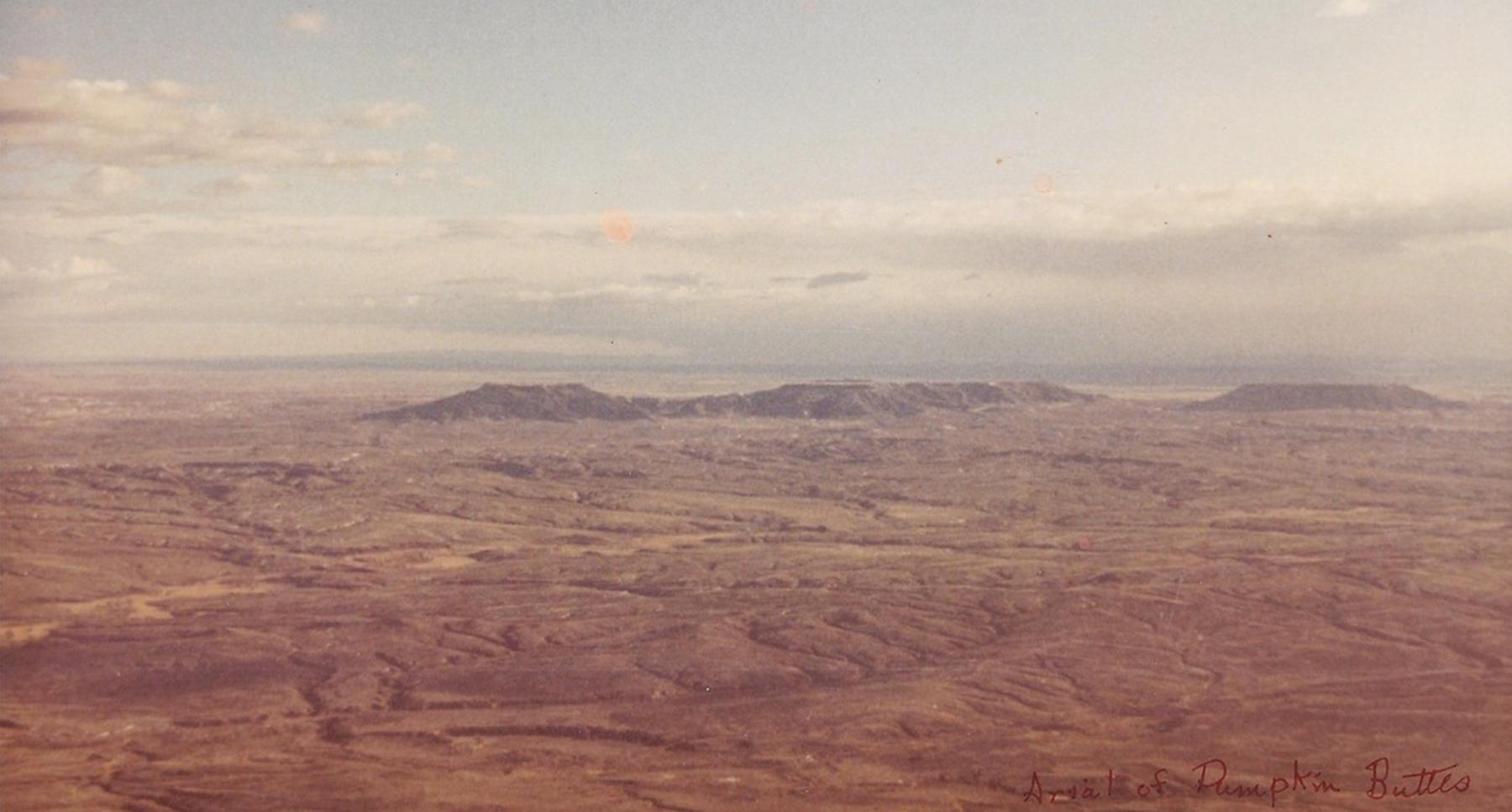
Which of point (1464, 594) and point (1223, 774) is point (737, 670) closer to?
point (1223, 774)

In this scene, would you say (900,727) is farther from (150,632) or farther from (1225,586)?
(150,632)

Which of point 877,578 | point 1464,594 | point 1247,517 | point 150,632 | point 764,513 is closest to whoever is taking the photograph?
point 150,632

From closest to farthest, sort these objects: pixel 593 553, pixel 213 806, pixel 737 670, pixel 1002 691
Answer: pixel 213 806, pixel 1002 691, pixel 737 670, pixel 593 553

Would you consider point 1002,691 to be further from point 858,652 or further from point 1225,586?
point 1225,586

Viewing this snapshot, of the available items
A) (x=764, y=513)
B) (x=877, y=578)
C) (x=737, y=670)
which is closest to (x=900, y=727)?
(x=737, y=670)

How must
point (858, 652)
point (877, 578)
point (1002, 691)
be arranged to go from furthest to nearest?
1. point (877, 578)
2. point (858, 652)
3. point (1002, 691)

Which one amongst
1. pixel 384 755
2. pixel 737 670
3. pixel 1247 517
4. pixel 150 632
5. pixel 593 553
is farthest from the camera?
pixel 1247 517

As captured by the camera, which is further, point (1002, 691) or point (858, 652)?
point (858, 652)

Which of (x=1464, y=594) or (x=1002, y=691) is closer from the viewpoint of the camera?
(x=1002, y=691)

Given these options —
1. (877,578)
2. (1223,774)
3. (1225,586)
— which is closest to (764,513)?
(877,578)
